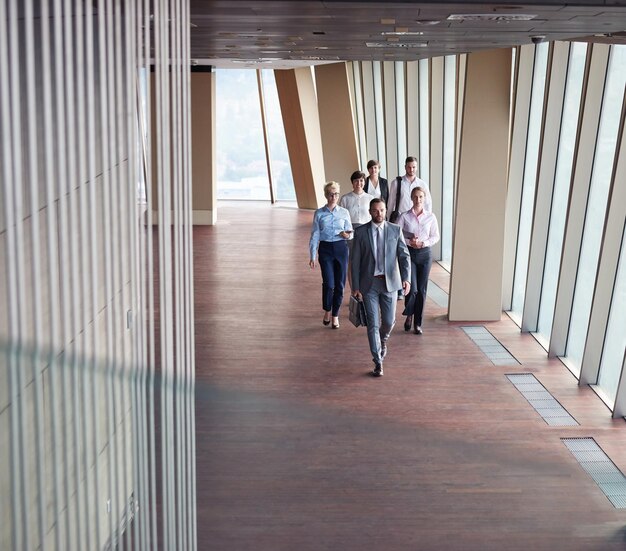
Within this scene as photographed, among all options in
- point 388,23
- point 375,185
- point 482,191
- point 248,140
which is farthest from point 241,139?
point 388,23

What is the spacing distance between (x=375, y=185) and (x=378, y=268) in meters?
3.62

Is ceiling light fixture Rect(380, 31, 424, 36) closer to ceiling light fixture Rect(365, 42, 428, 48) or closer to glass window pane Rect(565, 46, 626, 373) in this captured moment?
ceiling light fixture Rect(365, 42, 428, 48)

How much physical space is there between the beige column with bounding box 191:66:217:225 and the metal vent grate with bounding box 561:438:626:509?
1545 centimetres

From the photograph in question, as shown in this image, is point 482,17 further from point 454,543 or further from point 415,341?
point 415,341

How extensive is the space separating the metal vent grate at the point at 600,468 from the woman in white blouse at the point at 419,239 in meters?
3.35

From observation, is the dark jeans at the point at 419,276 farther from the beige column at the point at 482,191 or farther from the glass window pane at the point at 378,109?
the glass window pane at the point at 378,109

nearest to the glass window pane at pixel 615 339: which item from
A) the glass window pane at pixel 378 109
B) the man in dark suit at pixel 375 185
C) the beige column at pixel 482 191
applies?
→ the beige column at pixel 482 191

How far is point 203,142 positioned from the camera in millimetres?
21781

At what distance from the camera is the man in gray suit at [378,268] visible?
8.91 metres

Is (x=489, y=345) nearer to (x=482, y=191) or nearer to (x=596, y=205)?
(x=482, y=191)

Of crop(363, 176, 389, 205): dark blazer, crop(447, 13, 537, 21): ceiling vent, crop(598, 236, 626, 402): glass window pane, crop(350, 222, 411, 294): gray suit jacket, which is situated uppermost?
crop(447, 13, 537, 21): ceiling vent

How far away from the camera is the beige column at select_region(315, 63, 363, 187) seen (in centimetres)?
2230

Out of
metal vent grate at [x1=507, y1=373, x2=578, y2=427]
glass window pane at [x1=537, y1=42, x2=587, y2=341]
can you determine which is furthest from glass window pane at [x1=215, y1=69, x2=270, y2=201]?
metal vent grate at [x1=507, y1=373, x2=578, y2=427]

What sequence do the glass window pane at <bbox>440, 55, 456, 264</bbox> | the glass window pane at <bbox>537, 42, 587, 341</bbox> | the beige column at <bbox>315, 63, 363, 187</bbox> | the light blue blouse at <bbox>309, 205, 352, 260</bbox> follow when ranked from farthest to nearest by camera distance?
1. the beige column at <bbox>315, 63, 363, 187</bbox>
2. the glass window pane at <bbox>440, 55, 456, 264</bbox>
3. the light blue blouse at <bbox>309, 205, 352, 260</bbox>
4. the glass window pane at <bbox>537, 42, 587, 341</bbox>
